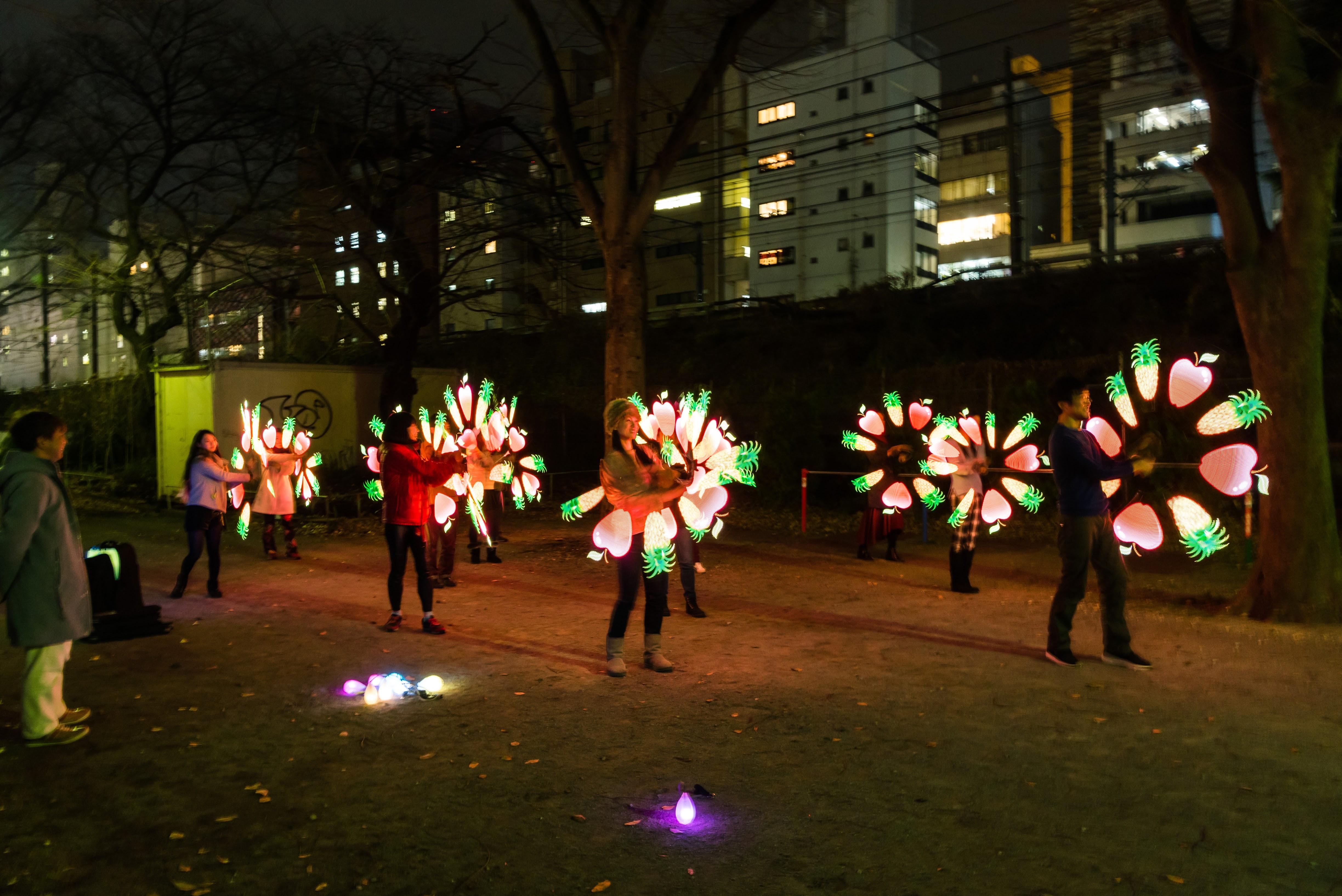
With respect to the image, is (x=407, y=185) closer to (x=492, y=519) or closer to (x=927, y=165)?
(x=492, y=519)

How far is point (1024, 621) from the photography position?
8.51 meters

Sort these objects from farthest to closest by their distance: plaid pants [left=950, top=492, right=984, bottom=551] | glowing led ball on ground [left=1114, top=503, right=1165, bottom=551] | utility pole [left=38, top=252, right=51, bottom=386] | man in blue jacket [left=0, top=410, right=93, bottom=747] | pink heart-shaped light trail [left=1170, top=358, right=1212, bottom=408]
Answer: utility pole [left=38, top=252, right=51, bottom=386]
plaid pants [left=950, top=492, right=984, bottom=551]
pink heart-shaped light trail [left=1170, top=358, right=1212, bottom=408]
glowing led ball on ground [left=1114, top=503, right=1165, bottom=551]
man in blue jacket [left=0, top=410, right=93, bottom=747]

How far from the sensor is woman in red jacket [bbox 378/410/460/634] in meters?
7.86

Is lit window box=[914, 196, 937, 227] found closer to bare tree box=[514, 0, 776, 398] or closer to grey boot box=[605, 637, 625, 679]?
bare tree box=[514, 0, 776, 398]

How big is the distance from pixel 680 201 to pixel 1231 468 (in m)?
46.1

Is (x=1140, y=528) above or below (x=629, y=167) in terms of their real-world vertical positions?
below

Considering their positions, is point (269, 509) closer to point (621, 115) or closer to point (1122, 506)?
point (621, 115)

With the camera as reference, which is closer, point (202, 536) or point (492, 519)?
point (202, 536)

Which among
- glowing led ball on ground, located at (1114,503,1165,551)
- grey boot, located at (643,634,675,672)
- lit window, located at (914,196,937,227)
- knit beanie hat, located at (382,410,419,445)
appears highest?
lit window, located at (914,196,937,227)

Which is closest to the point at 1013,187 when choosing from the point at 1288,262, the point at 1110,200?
the point at 1110,200

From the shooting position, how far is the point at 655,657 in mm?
6816

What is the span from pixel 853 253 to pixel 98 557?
1684 inches

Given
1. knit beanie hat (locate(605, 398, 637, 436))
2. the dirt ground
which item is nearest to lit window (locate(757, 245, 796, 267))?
the dirt ground

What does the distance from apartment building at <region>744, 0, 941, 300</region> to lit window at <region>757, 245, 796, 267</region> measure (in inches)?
1.6
